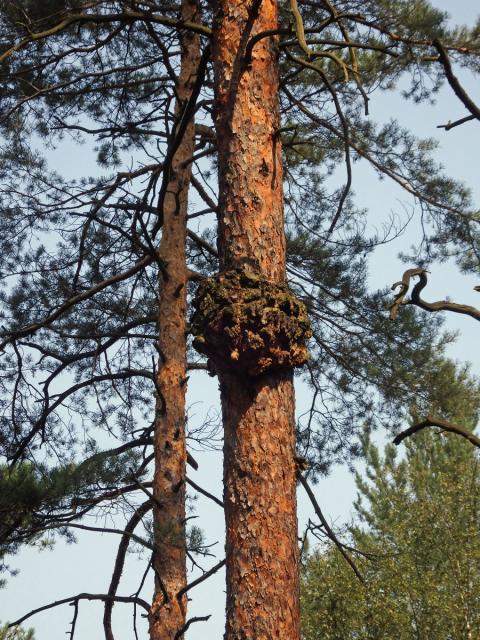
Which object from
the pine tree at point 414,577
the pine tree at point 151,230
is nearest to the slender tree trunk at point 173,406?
the pine tree at point 151,230

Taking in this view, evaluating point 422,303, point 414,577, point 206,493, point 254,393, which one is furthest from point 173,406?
point 414,577

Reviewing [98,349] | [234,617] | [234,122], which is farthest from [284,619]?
[98,349]

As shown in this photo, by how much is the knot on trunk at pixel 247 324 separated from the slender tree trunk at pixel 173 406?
254cm

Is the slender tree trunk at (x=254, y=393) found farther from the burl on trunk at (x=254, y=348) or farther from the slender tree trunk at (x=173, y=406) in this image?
the slender tree trunk at (x=173, y=406)

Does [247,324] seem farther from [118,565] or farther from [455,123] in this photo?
[118,565]

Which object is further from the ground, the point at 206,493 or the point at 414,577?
the point at 414,577

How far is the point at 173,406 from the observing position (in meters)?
7.44

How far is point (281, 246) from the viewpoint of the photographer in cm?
407

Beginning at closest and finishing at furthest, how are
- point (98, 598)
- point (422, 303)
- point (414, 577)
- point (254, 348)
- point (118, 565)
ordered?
point (422, 303), point (254, 348), point (98, 598), point (118, 565), point (414, 577)

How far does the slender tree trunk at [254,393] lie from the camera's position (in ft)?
11.6

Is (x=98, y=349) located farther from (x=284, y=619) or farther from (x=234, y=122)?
(x=284, y=619)

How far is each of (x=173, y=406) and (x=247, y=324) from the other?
376cm

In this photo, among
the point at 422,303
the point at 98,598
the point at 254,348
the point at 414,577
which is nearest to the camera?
the point at 422,303

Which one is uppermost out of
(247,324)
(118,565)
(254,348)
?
(118,565)
